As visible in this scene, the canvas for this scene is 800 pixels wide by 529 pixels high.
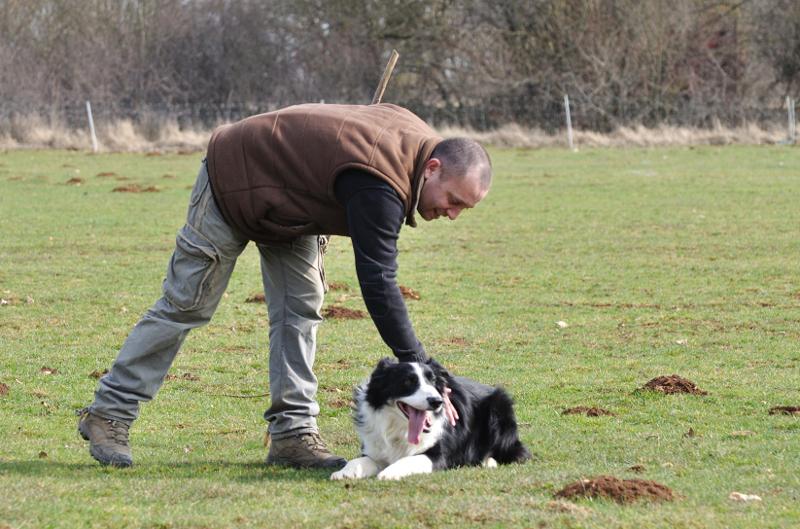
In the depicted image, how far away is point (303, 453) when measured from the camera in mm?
6383

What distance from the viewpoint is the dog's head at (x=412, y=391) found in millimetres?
5758

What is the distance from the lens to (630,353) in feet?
32.9

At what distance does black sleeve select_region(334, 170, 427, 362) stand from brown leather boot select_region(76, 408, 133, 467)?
1687mm

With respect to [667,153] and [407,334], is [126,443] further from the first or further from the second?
[667,153]

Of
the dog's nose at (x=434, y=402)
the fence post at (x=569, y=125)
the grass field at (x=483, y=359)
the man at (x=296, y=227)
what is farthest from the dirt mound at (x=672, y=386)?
the fence post at (x=569, y=125)

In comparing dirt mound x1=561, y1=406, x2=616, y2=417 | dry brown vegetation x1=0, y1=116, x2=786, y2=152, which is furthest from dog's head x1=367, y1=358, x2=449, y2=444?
dry brown vegetation x1=0, y1=116, x2=786, y2=152

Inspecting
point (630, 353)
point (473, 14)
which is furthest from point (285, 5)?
point (630, 353)

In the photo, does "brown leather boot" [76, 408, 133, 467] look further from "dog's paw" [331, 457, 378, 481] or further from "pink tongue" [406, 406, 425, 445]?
"pink tongue" [406, 406, 425, 445]

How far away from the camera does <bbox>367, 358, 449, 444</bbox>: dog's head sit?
5758mm

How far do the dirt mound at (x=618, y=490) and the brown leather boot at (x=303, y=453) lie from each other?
1518 millimetres

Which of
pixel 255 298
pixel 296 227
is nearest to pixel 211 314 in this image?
pixel 296 227

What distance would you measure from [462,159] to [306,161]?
79 centimetres

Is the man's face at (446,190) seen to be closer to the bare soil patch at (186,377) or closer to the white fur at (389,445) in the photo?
the white fur at (389,445)

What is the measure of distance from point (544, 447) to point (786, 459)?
136 cm
